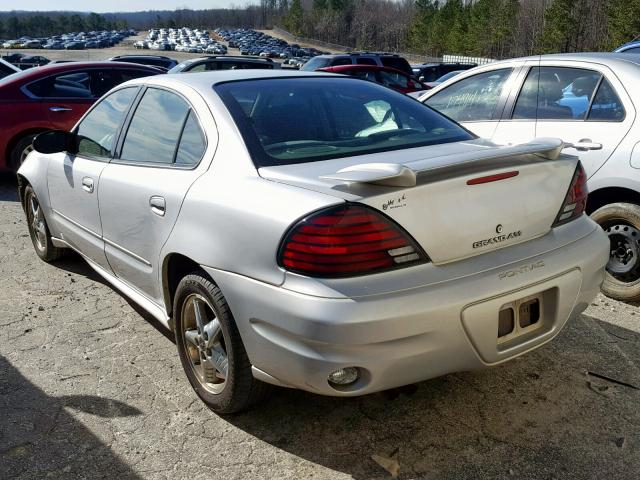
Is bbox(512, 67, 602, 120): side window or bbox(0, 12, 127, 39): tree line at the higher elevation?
bbox(512, 67, 602, 120): side window

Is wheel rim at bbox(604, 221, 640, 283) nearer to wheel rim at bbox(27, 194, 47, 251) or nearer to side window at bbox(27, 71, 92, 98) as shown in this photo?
wheel rim at bbox(27, 194, 47, 251)

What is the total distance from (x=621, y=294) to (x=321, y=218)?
2.81 meters

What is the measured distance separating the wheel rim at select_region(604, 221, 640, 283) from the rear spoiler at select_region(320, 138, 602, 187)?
1.69 metres

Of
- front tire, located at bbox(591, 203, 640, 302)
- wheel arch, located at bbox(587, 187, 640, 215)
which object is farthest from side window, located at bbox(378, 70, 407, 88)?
front tire, located at bbox(591, 203, 640, 302)

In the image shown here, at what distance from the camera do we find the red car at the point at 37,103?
7.82m

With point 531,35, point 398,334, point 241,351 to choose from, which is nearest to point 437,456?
point 398,334

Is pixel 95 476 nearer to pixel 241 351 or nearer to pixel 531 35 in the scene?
pixel 241 351

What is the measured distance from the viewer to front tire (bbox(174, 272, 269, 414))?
2.61m

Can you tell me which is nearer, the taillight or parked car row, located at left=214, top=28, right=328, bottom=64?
the taillight

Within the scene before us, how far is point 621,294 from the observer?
4133mm

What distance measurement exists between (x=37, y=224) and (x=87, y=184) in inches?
63.9

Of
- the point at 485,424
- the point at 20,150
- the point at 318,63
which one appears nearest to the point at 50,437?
the point at 485,424

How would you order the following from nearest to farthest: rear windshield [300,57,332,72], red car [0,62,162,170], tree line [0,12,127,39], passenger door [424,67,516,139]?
passenger door [424,67,516,139] → red car [0,62,162,170] → rear windshield [300,57,332,72] → tree line [0,12,127,39]

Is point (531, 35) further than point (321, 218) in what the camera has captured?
Yes
